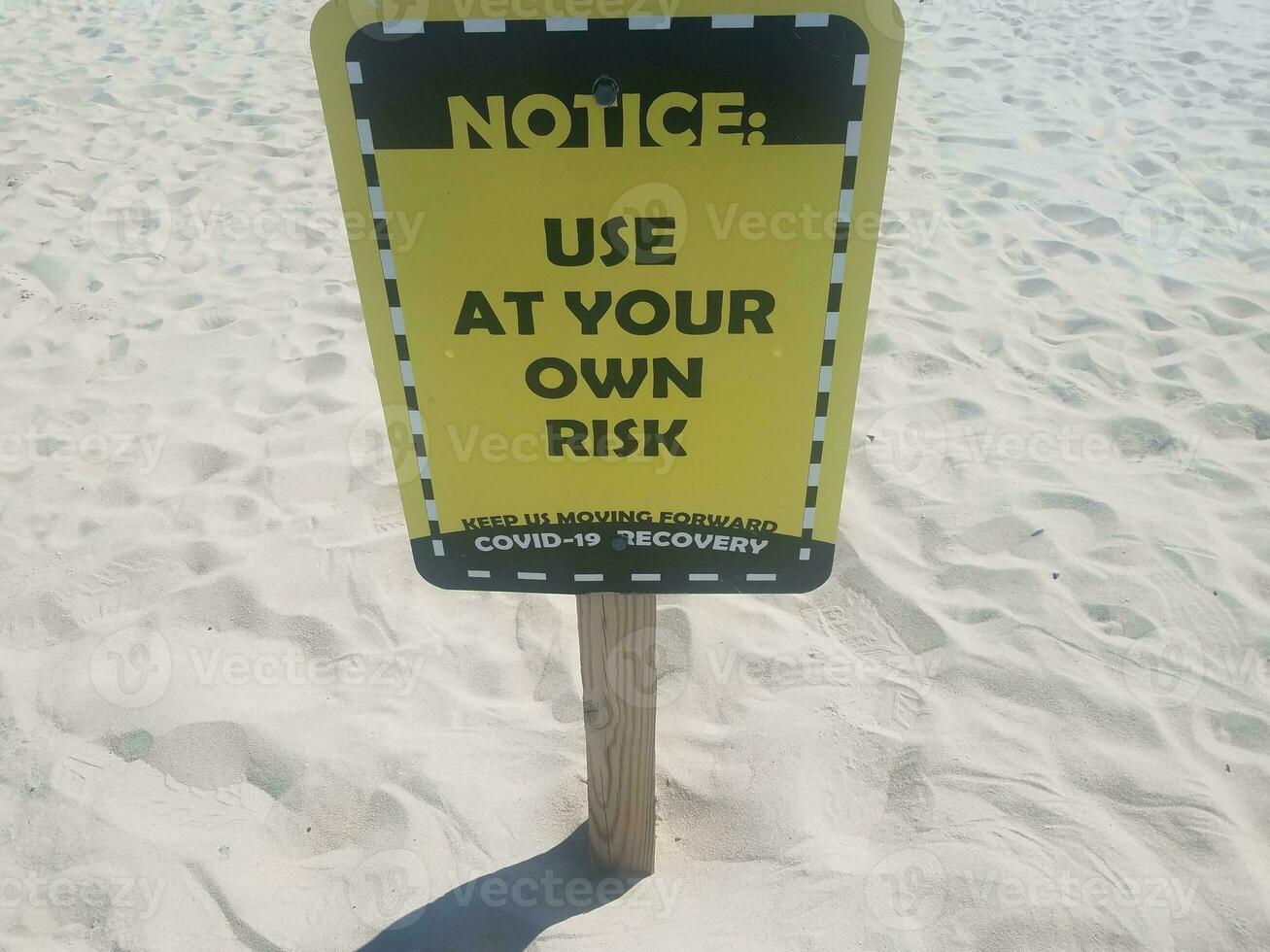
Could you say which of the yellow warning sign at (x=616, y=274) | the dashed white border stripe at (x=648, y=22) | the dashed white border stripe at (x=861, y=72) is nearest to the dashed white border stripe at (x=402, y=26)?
the yellow warning sign at (x=616, y=274)

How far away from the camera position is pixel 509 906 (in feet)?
6.20

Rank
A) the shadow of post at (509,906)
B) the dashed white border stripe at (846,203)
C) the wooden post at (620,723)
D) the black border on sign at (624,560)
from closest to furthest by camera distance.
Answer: the dashed white border stripe at (846,203)
the black border on sign at (624,560)
the wooden post at (620,723)
the shadow of post at (509,906)

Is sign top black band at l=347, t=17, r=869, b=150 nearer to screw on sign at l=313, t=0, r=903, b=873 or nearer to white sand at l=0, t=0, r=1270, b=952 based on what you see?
screw on sign at l=313, t=0, r=903, b=873

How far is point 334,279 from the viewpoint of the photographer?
4.05 m

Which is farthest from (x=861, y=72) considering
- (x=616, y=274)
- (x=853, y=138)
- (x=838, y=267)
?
(x=616, y=274)

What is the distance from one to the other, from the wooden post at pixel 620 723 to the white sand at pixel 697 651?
14cm

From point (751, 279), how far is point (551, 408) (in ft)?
1.09

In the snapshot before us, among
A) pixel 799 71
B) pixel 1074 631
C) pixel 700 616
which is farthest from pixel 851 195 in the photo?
pixel 1074 631

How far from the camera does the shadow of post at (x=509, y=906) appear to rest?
1.83m

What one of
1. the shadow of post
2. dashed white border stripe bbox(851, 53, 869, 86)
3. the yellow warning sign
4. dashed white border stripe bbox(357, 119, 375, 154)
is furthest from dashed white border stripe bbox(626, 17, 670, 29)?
the shadow of post

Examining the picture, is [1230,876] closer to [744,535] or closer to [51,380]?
[744,535]

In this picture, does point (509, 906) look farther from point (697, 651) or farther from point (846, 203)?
point (846, 203)

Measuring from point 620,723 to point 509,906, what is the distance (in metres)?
0.53

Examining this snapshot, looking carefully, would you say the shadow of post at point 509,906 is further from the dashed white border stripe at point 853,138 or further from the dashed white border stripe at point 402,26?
the dashed white border stripe at point 402,26
